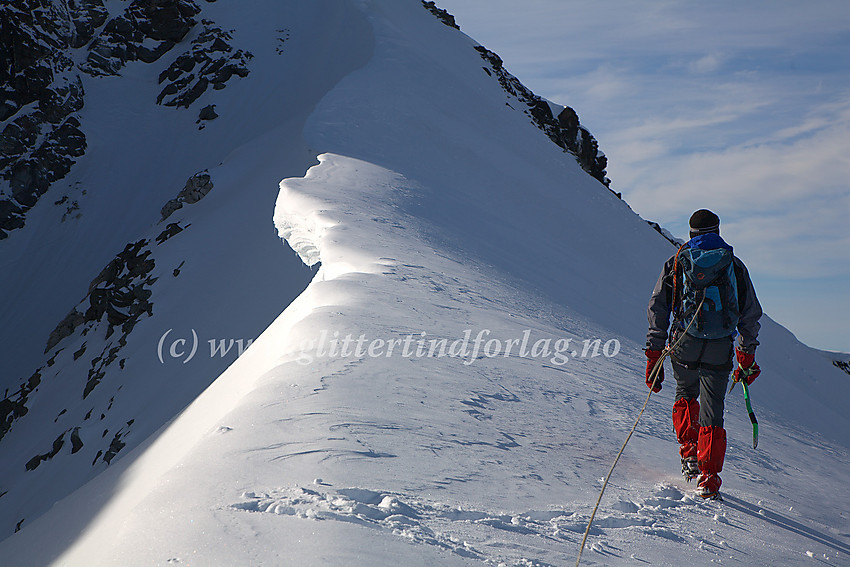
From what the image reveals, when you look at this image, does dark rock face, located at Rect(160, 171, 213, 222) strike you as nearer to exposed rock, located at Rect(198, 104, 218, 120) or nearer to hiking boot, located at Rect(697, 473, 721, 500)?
exposed rock, located at Rect(198, 104, 218, 120)

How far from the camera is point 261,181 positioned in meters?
15.6

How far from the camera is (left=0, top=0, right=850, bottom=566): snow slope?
8.19ft

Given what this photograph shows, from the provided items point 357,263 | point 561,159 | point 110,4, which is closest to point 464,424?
point 357,263

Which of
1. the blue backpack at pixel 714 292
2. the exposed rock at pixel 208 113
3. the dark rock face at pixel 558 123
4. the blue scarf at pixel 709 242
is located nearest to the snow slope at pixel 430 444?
the blue backpack at pixel 714 292

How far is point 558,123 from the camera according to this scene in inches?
1197

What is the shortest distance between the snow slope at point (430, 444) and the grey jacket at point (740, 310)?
83cm

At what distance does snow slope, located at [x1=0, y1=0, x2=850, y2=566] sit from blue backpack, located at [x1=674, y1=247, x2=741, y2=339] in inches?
38.5

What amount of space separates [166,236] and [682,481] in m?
15.9

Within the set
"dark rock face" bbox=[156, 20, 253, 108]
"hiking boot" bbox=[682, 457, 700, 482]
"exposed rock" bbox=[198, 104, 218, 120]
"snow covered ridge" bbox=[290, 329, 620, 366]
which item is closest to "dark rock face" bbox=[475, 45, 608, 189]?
"dark rock face" bbox=[156, 20, 253, 108]

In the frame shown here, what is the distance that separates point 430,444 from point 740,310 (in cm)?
210

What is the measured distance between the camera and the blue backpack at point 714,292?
3740mm

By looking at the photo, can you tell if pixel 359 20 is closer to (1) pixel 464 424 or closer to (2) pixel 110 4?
(2) pixel 110 4

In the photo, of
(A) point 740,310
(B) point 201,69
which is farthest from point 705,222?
(B) point 201,69

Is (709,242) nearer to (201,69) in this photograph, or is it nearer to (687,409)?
(687,409)
